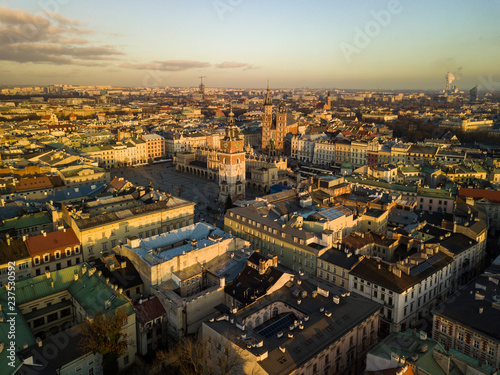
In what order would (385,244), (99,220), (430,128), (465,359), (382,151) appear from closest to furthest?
(465,359) < (385,244) < (99,220) < (382,151) < (430,128)

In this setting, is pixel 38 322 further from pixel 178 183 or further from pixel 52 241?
pixel 178 183

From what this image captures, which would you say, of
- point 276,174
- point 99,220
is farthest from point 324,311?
point 276,174

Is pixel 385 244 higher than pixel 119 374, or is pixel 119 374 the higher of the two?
pixel 385 244

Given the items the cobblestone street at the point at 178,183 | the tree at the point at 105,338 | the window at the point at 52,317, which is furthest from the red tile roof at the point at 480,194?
the window at the point at 52,317

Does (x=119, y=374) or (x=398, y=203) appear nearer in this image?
(x=119, y=374)

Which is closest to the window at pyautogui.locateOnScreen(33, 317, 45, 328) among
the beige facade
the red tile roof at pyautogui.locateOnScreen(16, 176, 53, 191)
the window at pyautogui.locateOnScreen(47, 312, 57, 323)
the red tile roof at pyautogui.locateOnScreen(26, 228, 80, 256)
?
the window at pyautogui.locateOnScreen(47, 312, 57, 323)

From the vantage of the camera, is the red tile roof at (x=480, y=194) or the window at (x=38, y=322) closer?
the window at (x=38, y=322)

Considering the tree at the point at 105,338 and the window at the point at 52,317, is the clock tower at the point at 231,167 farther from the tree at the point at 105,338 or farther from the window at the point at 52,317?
the tree at the point at 105,338

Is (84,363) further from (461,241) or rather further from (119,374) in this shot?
(461,241)
